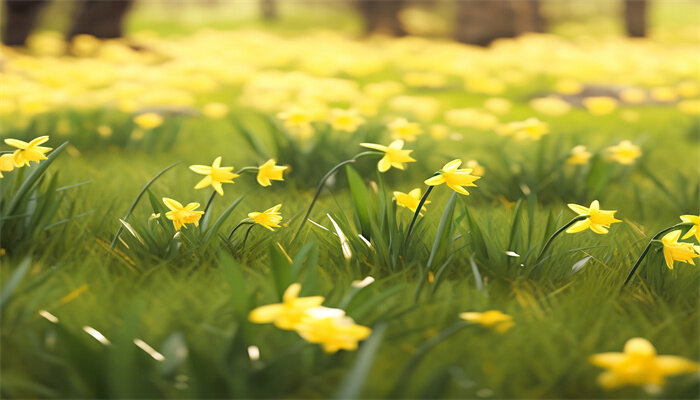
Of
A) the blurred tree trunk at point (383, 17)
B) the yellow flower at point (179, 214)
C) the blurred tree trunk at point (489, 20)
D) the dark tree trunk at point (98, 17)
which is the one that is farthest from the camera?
the blurred tree trunk at point (383, 17)

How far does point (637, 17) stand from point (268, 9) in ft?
35.5

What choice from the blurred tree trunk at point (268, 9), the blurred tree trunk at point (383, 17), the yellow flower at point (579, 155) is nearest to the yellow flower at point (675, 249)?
the yellow flower at point (579, 155)

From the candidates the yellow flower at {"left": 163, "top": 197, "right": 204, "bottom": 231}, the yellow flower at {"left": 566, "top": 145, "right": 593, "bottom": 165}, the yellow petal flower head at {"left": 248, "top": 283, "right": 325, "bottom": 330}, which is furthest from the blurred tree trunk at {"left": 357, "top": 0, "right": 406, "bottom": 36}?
the yellow petal flower head at {"left": 248, "top": 283, "right": 325, "bottom": 330}

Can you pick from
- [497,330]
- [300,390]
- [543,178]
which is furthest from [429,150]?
[300,390]

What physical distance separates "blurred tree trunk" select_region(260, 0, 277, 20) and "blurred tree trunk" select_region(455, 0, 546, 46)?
10.2 meters

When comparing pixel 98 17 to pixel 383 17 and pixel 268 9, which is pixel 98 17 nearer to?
pixel 383 17

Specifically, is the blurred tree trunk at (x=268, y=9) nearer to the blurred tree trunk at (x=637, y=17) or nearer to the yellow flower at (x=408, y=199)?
the blurred tree trunk at (x=637, y=17)

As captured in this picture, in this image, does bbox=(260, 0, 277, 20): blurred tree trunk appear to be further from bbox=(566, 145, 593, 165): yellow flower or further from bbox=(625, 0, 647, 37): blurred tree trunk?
bbox=(566, 145, 593, 165): yellow flower

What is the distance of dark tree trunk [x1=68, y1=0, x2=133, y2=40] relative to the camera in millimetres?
8398

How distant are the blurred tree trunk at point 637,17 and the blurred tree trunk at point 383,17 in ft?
14.3

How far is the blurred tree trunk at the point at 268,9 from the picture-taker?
60.1ft

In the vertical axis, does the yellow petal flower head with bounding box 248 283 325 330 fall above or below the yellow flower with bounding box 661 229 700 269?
above

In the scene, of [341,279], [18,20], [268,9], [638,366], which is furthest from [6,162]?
[268,9]

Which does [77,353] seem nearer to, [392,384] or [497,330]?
[392,384]
